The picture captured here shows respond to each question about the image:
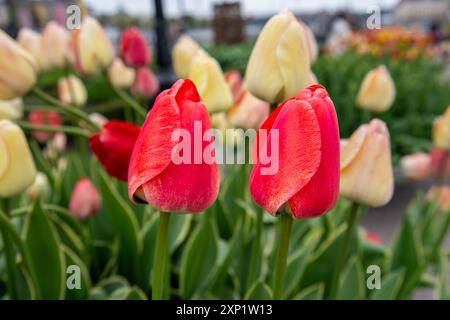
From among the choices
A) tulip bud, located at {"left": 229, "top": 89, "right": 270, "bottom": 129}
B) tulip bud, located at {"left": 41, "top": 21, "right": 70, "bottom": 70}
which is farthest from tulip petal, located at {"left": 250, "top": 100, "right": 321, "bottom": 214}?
tulip bud, located at {"left": 41, "top": 21, "right": 70, "bottom": 70}

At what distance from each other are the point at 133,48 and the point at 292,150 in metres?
0.51

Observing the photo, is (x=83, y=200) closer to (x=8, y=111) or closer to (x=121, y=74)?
(x=8, y=111)

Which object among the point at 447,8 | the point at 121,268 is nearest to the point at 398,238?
the point at 121,268

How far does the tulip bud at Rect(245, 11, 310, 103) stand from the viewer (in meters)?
0.43

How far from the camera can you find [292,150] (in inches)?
11.9

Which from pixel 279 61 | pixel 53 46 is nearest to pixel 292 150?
pixel 279 61

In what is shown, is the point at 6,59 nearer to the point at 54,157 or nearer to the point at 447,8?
the point at 54,157

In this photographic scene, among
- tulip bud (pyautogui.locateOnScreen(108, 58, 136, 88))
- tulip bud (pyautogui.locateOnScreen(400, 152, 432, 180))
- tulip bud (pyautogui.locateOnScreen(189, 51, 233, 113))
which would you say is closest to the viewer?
tulip bud (pyautogui.locateOnScreen(189, 51, 233, 113))

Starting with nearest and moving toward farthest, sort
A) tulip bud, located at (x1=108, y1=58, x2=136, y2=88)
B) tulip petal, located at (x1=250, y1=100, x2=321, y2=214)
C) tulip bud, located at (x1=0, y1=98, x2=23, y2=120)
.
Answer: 1. tulip petal, located at (x1=250, y1=100, x2=321, y2=214)
2. tulip bud, located at (x1=0, y1=98, x2=23, y2=120)
3. tulip bud, located at (x1=108, y1=58, x2=136, y2=88)

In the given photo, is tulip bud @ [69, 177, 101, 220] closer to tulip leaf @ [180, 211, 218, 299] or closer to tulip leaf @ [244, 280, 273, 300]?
tulip leaf @ [180, 211, 218, 299]

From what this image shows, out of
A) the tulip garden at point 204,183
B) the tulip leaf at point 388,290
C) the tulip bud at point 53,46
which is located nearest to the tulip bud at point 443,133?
the tulip garden at point 204,183

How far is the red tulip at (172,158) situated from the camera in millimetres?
301

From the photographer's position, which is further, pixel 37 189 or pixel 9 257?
pixel 37 189

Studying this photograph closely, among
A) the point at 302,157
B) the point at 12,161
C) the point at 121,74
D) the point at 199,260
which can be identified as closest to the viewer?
the point at 302,157
